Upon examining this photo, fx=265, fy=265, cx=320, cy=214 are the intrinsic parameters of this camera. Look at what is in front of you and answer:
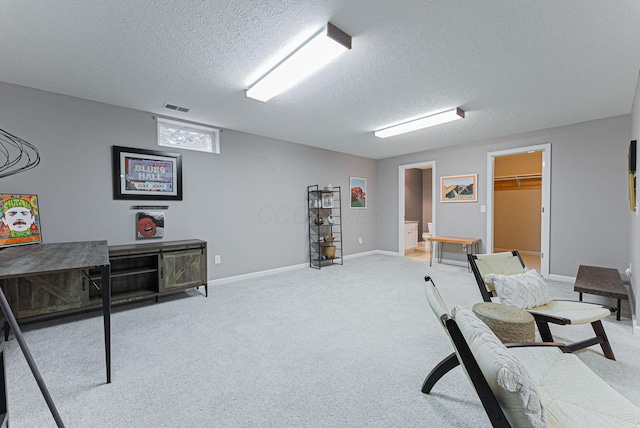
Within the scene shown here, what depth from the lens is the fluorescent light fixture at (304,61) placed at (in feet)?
6.49

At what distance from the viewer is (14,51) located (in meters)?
2.20

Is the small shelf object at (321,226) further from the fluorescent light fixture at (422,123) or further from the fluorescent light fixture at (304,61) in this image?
the fluorescent light fixture at (304,61)

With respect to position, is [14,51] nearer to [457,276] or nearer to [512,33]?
[512,33]

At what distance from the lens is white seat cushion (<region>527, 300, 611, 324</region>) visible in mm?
1908

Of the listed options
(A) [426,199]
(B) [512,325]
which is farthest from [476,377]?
(A) [426,199]

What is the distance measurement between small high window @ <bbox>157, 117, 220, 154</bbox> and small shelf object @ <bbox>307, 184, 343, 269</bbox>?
6.59ft

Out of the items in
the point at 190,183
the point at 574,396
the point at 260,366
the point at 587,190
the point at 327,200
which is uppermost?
the point at 190,183

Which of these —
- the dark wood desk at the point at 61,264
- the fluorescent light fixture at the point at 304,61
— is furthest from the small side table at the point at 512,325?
the dark wood desk at the point at 61,264

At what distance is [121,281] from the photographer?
11.0 feet

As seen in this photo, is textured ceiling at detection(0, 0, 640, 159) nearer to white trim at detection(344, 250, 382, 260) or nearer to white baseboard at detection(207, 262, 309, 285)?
white baseboard at detection(207, 262, 309, 285)

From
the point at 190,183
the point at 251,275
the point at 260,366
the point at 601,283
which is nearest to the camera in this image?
the point at 260,366

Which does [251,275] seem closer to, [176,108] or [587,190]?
[176,108]

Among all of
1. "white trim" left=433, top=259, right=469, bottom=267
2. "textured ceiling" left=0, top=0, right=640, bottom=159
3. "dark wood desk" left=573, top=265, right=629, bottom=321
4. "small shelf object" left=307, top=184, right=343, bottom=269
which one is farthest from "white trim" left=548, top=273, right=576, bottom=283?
"small shelf object" left=307, top=184, right=343, bottom=269

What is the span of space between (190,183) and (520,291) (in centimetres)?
411
